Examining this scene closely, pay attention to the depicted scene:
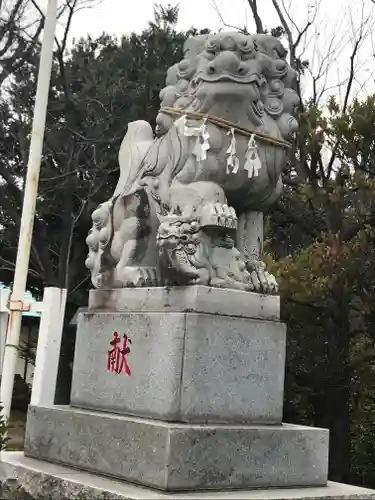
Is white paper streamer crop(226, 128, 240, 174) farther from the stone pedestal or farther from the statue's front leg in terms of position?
the stone pedestal

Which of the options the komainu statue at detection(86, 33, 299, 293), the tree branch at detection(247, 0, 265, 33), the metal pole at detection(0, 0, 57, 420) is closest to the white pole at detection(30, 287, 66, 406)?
the metal pole at detection(0, 0, 57, 420)

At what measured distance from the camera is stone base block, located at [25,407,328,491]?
2.84m

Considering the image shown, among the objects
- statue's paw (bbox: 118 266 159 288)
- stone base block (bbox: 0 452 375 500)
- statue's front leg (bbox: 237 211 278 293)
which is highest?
statue's front leg (bbox: 237 211 278 293)

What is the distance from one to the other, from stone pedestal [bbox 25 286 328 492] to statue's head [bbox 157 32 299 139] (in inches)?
38.3

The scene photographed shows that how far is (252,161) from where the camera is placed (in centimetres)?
348

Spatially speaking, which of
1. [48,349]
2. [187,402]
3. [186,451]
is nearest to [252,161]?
[187,402]

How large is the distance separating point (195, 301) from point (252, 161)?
0.83 metres

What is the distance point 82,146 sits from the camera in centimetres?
1059

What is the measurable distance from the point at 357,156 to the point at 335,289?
5.54 feet

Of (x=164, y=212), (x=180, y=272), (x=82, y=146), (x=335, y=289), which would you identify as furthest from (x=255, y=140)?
(x=82, y=146)

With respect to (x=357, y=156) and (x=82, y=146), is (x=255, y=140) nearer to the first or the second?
(x=357, y=156)

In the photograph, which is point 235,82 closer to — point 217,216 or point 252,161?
point 252,161

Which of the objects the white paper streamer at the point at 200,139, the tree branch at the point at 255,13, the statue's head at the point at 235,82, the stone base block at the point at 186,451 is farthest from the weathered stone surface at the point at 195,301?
the tree branch at the point at 255,13

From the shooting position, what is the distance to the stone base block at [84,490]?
280 centimetres
